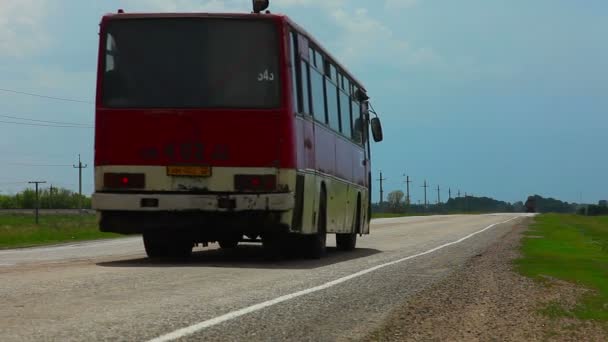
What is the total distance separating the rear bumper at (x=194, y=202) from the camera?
14.5 meters

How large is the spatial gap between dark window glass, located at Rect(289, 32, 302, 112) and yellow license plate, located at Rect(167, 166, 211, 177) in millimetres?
1695

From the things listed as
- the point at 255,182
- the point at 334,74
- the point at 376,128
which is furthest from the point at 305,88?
the point at 376,128

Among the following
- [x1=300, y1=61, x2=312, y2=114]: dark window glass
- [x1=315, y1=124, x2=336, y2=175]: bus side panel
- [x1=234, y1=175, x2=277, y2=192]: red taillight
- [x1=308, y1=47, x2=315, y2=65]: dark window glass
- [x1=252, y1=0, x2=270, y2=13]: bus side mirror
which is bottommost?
[x1=234, y1=175, x2=277, y2=192]: red taillight

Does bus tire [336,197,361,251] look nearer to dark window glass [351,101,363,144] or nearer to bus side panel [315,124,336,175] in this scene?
dark window glass [351,101,363,144]

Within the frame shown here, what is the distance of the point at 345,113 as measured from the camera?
797 inches

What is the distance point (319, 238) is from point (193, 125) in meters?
3.79

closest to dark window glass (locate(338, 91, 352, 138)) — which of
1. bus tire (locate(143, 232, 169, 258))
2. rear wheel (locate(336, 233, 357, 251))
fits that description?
rear wheel (locate(336, 233, 357, 251))

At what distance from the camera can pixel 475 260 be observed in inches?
700

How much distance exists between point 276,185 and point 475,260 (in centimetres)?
498

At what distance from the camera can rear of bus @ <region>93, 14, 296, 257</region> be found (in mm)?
14633

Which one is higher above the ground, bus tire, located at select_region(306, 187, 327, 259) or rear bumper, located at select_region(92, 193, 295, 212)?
rear bumper, located at select_region(92, 193, 295, 212)

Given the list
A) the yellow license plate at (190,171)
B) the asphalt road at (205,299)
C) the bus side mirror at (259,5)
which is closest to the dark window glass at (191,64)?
the bus side mirror at (259,5)

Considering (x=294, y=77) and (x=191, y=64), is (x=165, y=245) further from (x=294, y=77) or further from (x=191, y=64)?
(x=294, y=77)

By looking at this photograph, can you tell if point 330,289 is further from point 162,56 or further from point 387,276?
point 162,56
